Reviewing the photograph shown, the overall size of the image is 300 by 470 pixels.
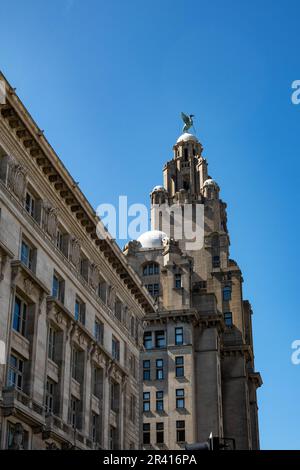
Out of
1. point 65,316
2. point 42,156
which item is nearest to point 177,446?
point 65,316

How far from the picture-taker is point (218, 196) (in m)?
126

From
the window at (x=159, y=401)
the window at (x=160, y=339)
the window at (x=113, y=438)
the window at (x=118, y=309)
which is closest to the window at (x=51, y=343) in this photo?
the window at (x=113, y=438)

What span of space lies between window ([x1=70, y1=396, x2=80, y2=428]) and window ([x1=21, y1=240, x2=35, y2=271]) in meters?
9.96

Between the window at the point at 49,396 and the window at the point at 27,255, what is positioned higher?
the window at the point at 27,255

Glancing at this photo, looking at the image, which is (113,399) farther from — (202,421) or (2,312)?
(202,421)

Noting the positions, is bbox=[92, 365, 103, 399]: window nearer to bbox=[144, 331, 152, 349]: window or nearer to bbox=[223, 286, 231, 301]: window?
bbox=[144, 331, 152, 349]: window

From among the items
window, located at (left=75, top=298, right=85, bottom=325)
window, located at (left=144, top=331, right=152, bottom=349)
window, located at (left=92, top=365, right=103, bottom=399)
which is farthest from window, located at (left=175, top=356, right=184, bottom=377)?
window, located at (left=75, top=298, right=85, bottom=325)

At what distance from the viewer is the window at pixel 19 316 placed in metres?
41.0

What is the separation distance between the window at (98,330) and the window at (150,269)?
172ft

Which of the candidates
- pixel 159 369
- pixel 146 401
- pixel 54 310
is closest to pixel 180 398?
pixel 146 401

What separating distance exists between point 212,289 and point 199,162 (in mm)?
32355

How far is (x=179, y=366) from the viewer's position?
94.0 meters

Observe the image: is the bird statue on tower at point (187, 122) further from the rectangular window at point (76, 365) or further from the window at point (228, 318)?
the rectangular window at point (76, 365)

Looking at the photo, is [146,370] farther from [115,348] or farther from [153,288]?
[115,348]
